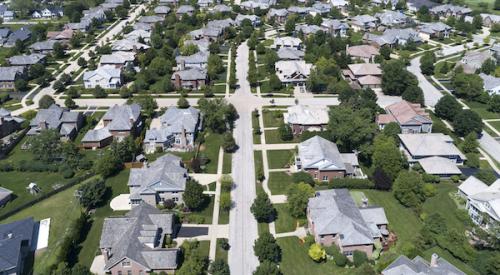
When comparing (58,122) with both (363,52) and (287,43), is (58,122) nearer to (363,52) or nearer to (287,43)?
(287,43)

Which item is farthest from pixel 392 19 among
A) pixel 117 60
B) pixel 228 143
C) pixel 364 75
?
pixel 228 143

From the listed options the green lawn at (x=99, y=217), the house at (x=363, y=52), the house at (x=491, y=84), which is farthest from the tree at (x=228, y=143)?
the house at (x=491, y=84)

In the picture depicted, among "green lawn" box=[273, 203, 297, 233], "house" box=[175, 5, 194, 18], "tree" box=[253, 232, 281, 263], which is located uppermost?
"house" box=[175, 5, 194, 18]

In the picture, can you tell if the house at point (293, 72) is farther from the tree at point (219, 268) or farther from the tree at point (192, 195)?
the tree at point (219, 268)

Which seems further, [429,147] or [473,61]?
[473,61]

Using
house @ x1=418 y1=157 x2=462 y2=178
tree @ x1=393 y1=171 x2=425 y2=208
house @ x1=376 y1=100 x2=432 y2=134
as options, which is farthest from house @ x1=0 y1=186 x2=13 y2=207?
house @ x1=376 y1=100 x2=432 y2=134

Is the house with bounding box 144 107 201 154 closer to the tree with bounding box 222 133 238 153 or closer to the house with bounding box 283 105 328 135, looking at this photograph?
the tree with bounding box 222 133 238 153
